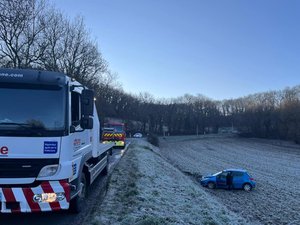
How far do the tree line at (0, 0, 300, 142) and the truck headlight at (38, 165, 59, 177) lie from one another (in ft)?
53.4

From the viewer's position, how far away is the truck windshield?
6749mm

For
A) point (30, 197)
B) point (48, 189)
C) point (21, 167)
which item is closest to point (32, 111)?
point (21, 167)

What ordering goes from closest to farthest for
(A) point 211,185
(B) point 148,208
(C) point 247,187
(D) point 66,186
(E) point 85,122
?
1. (D) point 66,186
2. (E) point 85,122
3. (B) point 148,208
4. (C) point 247,187
5. (A) point 211,185

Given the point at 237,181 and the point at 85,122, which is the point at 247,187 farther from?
the point at 85,122

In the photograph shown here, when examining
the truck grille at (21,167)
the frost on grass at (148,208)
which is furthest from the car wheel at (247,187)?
the truck grille at (21,167)

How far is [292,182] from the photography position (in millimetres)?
27203

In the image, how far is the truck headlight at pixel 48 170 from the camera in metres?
6.83

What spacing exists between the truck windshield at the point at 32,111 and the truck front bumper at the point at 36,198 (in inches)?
41.7

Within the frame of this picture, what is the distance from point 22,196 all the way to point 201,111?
138m

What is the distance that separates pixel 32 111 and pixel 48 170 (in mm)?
1217

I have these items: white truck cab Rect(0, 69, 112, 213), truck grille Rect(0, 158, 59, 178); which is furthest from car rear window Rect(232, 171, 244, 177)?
truck grille Rect(0, 158, 59, 178)

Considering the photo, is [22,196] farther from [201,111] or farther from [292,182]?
[201,111]

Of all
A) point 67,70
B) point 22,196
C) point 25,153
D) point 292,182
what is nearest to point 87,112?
point 25,153

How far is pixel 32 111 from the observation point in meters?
6.90
